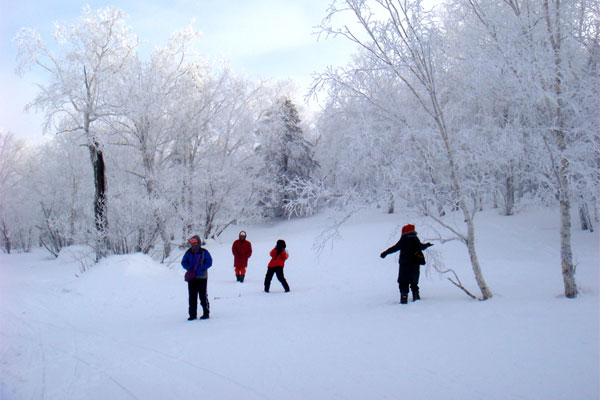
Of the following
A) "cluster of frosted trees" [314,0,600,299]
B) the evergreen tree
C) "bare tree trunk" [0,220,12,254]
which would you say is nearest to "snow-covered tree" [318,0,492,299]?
"cluster of frosted trees" [314,0,600,299]

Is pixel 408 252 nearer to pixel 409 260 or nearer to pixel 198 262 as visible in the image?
pixel 409 260

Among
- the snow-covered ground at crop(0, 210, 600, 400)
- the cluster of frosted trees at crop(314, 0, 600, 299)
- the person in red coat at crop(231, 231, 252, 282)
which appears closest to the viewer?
the snow-covered ground at crop(0, 210, 600, 400)

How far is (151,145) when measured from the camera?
20.6m

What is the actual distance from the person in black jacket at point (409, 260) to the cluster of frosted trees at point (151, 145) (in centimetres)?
1070

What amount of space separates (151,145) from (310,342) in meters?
17.7

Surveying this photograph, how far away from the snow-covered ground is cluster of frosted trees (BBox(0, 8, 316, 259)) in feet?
18.4

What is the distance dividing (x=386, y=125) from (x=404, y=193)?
1.38 m

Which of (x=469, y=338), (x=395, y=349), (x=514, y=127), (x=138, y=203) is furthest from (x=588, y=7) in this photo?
(x=138, y=203)

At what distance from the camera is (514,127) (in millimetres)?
7355

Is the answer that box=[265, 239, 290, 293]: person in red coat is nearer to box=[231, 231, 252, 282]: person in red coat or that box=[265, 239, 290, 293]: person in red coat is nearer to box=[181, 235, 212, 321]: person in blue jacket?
box=[231, 231, 252, 282]: person in red coat

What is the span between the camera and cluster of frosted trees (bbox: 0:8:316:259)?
1653cm

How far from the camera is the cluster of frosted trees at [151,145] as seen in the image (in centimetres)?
1653

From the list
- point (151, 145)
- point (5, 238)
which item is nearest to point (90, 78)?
point (151, 145)

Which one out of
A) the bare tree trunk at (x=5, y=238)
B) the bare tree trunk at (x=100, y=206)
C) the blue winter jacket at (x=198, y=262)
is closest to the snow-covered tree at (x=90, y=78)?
the bare tree trunk at (x=100, y=206)
